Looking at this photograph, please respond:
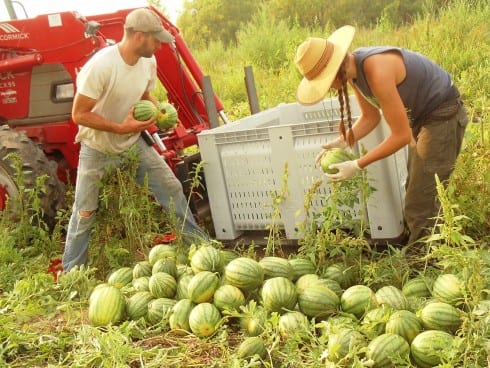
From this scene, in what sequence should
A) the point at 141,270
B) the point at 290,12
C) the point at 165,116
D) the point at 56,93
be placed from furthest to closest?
the point at 290,12, the point at 56,93, the point at 165,116, the point at 141,270

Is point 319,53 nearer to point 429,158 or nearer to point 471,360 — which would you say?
point 429,158

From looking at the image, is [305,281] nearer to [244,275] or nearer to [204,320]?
[244,275]

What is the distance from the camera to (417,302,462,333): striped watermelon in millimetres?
3000

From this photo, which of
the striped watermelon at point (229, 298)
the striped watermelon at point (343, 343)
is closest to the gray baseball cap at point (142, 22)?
the striped watermelon at point (229, 298)

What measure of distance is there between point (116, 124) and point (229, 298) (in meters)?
1.90

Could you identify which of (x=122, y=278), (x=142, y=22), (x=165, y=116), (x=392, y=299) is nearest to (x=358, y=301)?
(x=392, y=299)

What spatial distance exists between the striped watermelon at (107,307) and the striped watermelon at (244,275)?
0.72 m

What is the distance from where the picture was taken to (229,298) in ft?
11.5

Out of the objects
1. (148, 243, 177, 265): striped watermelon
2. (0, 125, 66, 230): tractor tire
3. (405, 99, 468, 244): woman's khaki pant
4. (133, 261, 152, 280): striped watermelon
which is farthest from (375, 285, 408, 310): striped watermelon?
(0, 125, 66, 230): tractor tire

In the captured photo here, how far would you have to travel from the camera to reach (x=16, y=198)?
5617mm

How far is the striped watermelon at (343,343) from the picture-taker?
276 centimetres

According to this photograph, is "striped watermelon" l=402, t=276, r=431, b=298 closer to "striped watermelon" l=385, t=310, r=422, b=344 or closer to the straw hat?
"striped watermelon" l=385, t=310, r=422, b=344

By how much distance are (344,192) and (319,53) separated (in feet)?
3.16

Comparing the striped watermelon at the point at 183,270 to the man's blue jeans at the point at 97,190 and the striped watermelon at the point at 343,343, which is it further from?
the striped watermelon at the point at 343,343
